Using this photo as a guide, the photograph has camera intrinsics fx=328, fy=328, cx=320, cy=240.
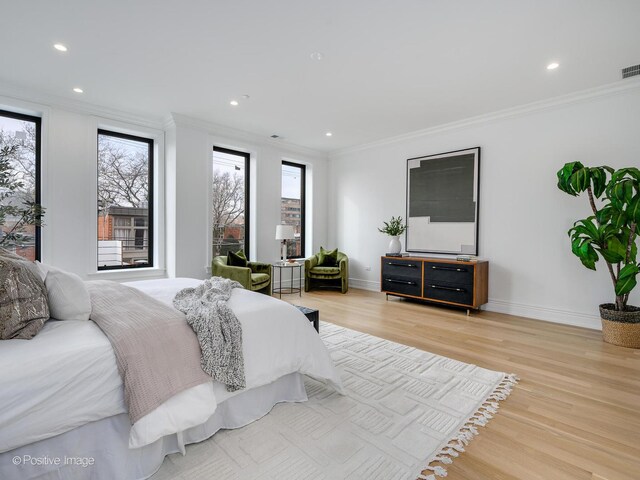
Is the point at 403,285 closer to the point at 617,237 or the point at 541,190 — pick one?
the point at 541,190

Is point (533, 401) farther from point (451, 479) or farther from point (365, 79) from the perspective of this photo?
point (365, 79)

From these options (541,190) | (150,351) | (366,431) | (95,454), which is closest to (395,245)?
(541,190)

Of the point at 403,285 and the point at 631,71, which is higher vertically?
the point at 631,71

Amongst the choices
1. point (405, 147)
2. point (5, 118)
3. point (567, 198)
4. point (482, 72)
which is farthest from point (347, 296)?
point (5, 118)

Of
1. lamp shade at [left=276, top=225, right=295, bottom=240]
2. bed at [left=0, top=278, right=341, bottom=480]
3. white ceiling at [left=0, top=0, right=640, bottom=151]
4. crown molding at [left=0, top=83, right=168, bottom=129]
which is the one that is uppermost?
white ceiling at [left=0, top=0, right=640, bottom=151]

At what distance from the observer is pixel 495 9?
251 cm

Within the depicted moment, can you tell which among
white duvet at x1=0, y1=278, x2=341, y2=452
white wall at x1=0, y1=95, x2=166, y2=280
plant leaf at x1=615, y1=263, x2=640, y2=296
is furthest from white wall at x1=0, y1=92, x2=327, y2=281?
plant leaf at x1=615, y1=263, x2=640, y2=296

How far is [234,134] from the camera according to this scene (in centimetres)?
560

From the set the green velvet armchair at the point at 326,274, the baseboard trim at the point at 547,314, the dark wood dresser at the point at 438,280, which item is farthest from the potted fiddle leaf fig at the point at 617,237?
the green velvet armchair at the point at 326,274

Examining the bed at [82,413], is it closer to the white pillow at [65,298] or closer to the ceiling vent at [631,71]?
the white pillow at [65,298]

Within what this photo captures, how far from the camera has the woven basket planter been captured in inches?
131

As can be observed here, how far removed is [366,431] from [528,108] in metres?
4.56

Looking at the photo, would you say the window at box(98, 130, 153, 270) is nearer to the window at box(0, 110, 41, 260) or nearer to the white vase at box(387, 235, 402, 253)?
the window at box(0, 110, 41, 260)

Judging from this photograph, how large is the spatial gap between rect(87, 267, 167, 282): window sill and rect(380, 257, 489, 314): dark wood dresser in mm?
3610
